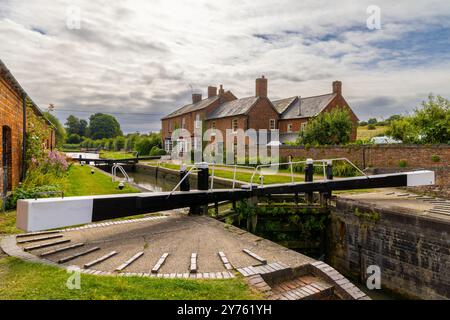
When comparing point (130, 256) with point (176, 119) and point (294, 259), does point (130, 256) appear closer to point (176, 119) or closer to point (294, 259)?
point (294, 259)

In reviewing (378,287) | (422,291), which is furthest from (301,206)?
(422,291)

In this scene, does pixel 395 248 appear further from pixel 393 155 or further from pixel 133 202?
pixel 393 155

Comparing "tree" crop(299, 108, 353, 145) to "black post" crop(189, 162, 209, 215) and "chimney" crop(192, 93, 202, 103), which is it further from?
"chimney" crop(192, 93, 202, 103)

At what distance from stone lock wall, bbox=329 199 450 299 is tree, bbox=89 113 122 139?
325 feet

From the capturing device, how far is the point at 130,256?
16.2ft

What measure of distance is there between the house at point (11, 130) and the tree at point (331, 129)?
18.3m

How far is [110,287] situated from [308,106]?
1246 inches

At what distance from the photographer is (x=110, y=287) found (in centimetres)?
373

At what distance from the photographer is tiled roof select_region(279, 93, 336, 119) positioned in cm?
3075

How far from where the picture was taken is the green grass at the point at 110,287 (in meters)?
3.53

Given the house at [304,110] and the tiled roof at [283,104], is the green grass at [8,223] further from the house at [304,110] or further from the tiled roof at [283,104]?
the tiled roof at [283,104]

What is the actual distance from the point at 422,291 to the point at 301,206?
3.88 metres

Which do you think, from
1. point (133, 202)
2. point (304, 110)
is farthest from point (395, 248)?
point (304, 110)

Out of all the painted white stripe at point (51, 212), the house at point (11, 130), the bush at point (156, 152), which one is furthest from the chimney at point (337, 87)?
the painted white stripe at point (51, 212)
